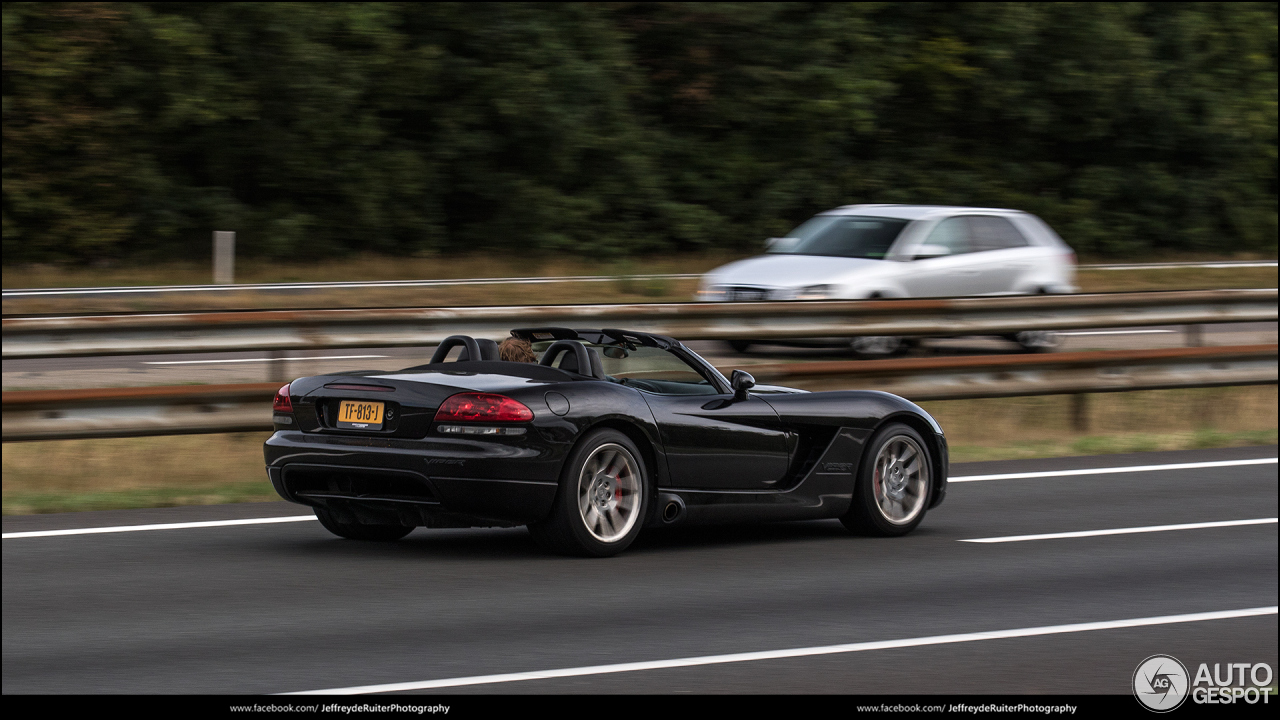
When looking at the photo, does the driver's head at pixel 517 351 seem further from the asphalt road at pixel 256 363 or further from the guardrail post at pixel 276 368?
the guardrail post at pixel 276 368

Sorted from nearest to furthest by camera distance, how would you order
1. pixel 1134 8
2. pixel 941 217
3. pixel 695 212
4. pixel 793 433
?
1. pixel 793 433
2. pixel 941 217
3. pixel 695 212
4. pixel 1134 8

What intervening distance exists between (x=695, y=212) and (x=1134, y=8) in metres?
12.1

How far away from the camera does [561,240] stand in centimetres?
3300

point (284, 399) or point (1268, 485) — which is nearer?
point (284, 399)

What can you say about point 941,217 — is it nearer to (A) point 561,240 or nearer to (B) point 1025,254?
(B) point 1025,254

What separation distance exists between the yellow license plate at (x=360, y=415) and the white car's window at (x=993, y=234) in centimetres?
1252

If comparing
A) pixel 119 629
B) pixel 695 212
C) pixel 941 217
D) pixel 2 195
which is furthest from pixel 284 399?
pixel 695 212

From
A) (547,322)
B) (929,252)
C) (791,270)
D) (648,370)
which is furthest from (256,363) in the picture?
(648,370)

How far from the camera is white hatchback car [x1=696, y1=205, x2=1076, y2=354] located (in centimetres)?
1812

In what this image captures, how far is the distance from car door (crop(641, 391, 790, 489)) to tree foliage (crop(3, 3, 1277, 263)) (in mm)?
22709

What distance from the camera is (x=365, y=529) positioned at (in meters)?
9.24

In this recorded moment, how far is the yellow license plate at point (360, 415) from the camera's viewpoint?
328 inches

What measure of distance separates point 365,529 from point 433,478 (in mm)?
1263

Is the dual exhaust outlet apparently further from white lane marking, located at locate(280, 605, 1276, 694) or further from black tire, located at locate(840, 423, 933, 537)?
white lane marking, located at locate(280, 605, 1276, 694)
